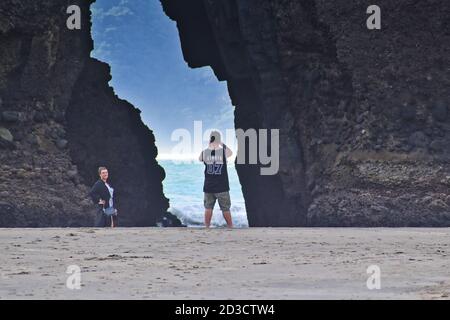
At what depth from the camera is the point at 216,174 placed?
18562 mm

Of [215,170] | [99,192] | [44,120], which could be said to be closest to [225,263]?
[215,170]

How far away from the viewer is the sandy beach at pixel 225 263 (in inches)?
383

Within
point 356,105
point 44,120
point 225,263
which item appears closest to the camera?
point 225,263

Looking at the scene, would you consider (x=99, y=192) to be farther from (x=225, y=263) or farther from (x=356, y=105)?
(x=225, y=263)

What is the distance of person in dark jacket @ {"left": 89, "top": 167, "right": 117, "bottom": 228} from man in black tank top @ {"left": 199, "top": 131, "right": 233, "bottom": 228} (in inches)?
65.4

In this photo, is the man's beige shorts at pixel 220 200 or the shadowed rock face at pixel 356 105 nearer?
the man's beige shorts at pixel 220 200

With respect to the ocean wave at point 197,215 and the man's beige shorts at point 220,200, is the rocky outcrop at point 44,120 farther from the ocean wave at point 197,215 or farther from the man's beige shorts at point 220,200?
the ocean wave at point 197,215

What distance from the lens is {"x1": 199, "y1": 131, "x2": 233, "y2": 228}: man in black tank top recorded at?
18531 mm

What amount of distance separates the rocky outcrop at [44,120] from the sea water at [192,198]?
97.0ft

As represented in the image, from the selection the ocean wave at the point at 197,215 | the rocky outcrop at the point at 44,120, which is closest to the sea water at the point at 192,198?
the ocean wave at the point at 197,215

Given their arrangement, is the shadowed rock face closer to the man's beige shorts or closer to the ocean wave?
the man's beige shorts

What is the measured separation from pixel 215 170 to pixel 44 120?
5.02m

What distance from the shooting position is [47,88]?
22047mm
